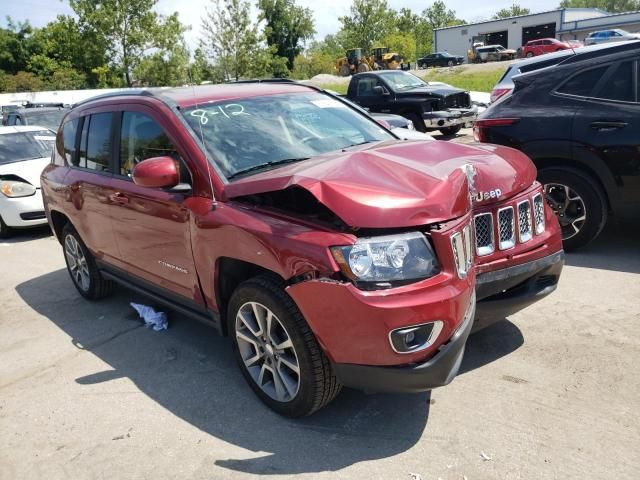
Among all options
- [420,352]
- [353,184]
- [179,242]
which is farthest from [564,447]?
[179,242]

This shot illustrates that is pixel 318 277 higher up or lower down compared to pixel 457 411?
higher up

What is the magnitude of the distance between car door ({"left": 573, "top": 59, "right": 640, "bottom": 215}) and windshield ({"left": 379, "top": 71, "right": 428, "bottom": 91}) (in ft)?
28.9

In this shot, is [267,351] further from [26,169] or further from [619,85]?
[26,169]

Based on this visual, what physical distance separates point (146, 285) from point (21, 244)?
16.3 feet

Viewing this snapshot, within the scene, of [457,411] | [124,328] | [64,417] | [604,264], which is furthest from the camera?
[604,264]

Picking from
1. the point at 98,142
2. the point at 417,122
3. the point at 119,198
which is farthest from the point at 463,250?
the point at 417,122

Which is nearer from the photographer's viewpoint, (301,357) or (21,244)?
(301,357)

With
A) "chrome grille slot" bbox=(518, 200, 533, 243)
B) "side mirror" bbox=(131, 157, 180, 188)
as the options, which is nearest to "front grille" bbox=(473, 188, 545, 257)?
"chrome grille slot" bbox=(518, 200, 533, 243)

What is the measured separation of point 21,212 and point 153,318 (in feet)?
15.4

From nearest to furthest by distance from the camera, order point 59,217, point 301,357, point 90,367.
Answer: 1. point 301,357
2. point 90,367
3. point 59,217

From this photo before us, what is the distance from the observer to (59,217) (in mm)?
5562

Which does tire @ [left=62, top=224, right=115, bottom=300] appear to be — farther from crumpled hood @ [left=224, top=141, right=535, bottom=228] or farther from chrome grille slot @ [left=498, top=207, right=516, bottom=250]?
chrome grille slot @ [left=498, top=207, right=516, bottom=250]

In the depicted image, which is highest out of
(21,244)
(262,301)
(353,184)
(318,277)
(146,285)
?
(353,184)

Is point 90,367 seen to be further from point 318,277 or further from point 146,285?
point 318,277
